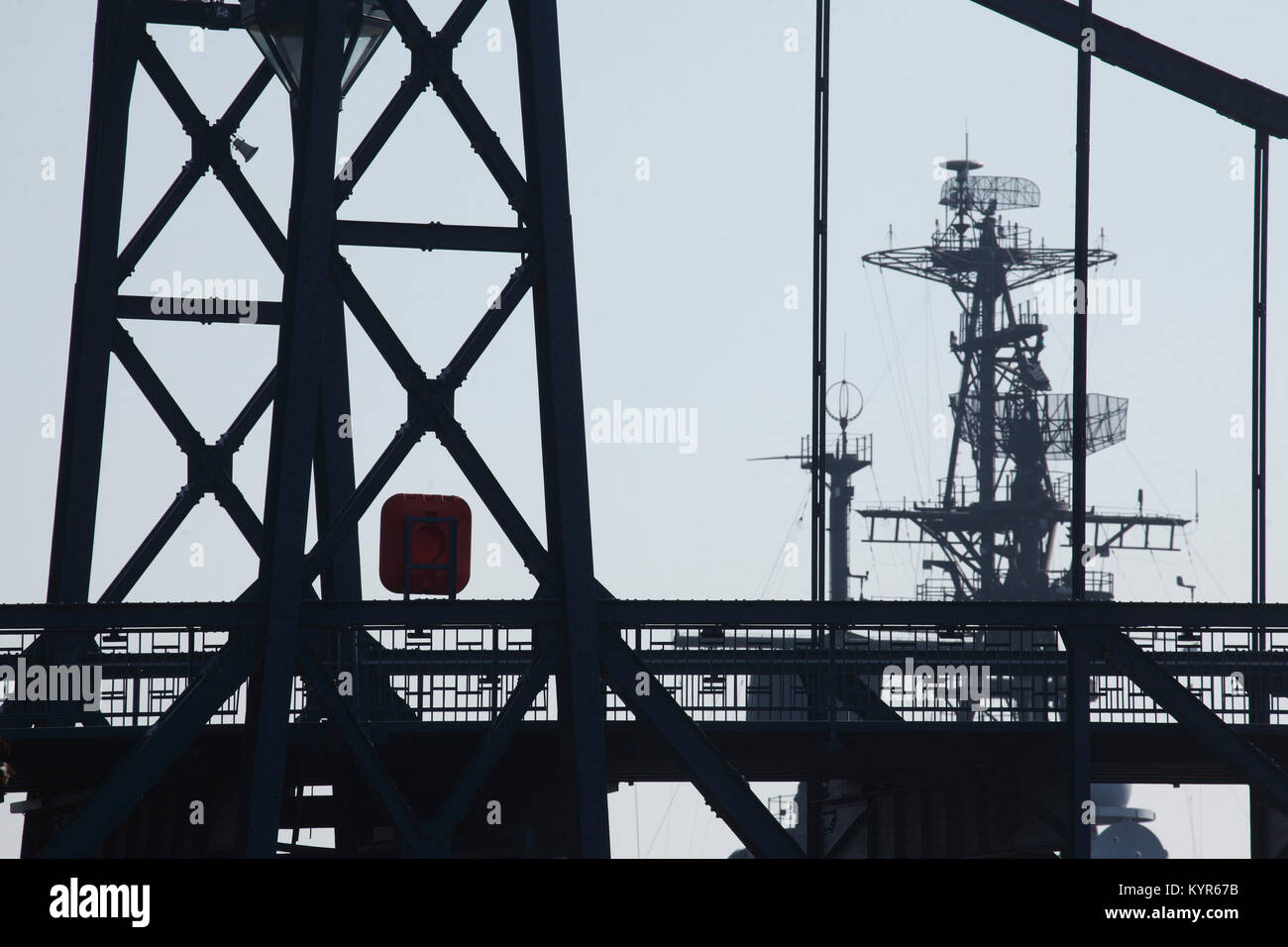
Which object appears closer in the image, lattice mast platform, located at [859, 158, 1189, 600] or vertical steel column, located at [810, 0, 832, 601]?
vertical steel column, located at [810, 0, 832, 601]

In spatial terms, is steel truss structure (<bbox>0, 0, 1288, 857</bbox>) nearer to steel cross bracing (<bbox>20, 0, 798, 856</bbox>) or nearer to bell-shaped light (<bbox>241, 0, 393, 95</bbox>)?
steel cross bracing (<bbox>20, 0, 798, 856</bbox>)

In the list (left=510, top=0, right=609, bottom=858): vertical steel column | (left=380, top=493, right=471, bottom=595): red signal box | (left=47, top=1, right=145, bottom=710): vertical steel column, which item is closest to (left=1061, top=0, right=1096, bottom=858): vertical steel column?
(left=510, top=0, right=609, bottom=858): vertical steel column

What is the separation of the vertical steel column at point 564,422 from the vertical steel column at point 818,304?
19.8ft

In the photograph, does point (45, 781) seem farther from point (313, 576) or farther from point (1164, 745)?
point (1164, 745)

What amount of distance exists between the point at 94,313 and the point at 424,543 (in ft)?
19.0

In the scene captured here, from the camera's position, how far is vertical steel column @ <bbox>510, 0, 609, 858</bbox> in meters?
15.5

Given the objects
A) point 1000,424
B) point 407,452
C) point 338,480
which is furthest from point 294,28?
point 1000,424

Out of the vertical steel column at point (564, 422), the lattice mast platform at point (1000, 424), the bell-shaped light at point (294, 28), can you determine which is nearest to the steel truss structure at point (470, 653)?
the vertical steel column at point (564, 422)

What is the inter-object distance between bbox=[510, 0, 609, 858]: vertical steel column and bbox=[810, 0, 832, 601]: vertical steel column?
6.03 meters

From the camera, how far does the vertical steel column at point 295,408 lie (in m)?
15.1

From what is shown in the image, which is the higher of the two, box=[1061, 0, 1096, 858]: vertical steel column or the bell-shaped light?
the bell-shaped light

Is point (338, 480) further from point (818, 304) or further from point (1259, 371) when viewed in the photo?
point (1259, 371)

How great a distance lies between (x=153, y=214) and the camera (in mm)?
21578
